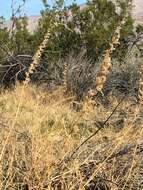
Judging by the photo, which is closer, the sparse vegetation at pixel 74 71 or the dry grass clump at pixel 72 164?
the dry grass clump at pixel 72 164

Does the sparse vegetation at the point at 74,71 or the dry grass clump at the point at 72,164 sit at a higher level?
the dry grass clump at the point at 72,164

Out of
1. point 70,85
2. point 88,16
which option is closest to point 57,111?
point 70,85

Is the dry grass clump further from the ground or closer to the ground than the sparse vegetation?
further from the ground

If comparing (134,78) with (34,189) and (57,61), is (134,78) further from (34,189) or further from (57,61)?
(34,189)

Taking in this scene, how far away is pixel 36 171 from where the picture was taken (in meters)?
3.95

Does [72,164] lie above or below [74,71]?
above

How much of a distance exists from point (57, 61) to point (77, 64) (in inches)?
36.6

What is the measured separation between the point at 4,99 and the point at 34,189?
6.78 m

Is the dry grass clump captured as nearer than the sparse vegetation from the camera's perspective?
Yes

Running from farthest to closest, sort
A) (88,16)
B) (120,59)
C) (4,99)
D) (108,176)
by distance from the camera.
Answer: (88,16) < (120,59) < (4,99) < (108,176)

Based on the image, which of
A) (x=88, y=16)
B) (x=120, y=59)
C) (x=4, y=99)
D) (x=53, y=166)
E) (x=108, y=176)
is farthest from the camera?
(x=88, y=16)

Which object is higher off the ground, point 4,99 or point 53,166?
point 53,166

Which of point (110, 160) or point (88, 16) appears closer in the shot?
point (110, 160)

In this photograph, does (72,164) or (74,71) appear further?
(74,71)
